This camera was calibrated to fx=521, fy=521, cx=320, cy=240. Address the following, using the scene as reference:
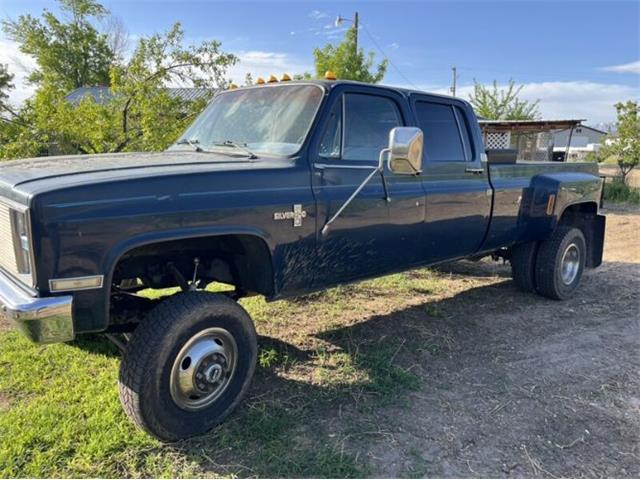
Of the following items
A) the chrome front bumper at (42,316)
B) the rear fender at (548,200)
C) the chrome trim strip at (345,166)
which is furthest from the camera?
the rear fender at (548,200)

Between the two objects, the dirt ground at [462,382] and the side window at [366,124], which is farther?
the side window at [366,124]

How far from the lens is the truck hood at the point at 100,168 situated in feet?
8.46

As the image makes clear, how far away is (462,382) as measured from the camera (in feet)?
12.3

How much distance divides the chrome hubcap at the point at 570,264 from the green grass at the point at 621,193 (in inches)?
415

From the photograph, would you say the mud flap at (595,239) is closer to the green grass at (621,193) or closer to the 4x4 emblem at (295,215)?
the 4x4 emblem at (295,215)

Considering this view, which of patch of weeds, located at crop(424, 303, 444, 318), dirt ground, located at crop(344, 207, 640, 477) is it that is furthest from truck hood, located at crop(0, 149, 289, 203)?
patch of weeds, located at crop(424, 303, 444, 318)

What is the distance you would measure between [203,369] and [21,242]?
1.15 m

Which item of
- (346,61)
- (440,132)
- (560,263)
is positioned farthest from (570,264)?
(346,61)

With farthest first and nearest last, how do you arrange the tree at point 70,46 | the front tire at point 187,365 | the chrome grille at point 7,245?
the tree at point 70,46, the front tire at point 187,365, the chrome grille at point 7,245

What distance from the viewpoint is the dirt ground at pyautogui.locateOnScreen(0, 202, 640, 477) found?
2883mm

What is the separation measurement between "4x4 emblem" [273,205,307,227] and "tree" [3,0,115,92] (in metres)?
33.0

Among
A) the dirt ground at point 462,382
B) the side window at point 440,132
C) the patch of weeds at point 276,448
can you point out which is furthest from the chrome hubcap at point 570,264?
the patch of weeds at point 276,448

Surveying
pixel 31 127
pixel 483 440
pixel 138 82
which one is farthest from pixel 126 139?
pixel 483 440

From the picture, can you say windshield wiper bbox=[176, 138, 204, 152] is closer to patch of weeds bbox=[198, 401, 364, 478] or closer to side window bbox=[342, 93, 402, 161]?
side window bbox=[342, 93, 402, 161]
